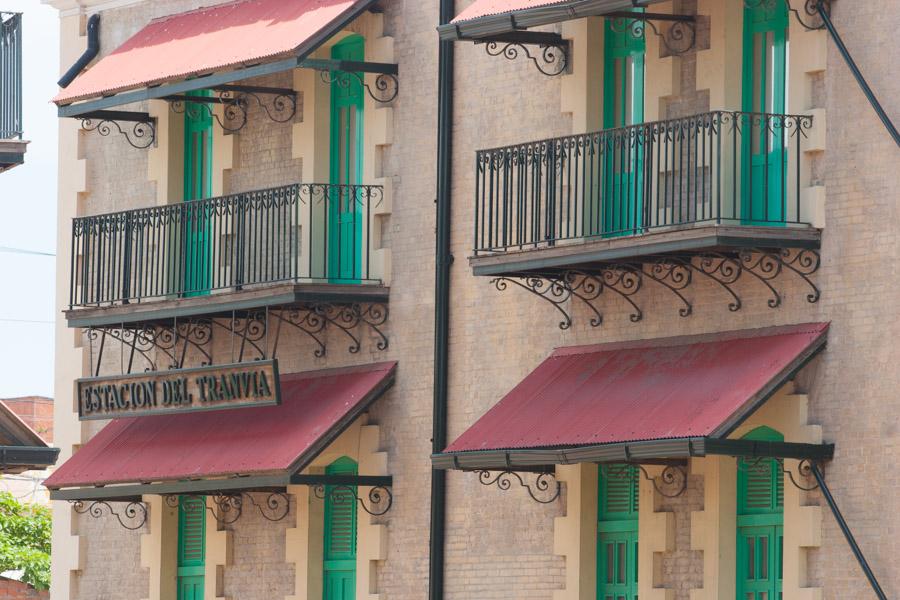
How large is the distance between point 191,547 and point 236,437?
2.39 m

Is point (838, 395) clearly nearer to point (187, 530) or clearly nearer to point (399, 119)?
point (399, 119)

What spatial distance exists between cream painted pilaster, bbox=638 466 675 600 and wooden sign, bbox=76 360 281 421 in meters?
4.42

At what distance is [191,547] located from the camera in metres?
28.7

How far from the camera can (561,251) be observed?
2353 centimetres

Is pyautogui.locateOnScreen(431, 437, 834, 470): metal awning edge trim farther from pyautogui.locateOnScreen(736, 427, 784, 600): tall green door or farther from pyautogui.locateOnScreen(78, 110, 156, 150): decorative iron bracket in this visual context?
pyautogui.locateOnScreen(78, 110, 156, 150): decorative iron bracket

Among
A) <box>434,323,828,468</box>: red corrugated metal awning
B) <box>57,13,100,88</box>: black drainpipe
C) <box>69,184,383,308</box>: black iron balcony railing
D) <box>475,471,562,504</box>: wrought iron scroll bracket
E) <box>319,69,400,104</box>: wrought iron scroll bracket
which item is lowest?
<box>475,471,562,504</box>: wrought iron scroll bracket

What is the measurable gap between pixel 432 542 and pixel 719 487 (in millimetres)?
3742

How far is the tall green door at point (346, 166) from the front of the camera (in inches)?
1060

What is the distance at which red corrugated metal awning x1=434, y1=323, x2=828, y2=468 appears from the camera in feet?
71.9

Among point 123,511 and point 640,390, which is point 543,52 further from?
→ point 123,511

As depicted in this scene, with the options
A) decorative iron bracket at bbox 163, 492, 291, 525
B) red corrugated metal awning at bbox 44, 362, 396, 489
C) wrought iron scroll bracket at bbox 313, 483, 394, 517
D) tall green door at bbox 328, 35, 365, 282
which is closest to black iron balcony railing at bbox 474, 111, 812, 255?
tall green door at bbox 328, 35, 365, 282

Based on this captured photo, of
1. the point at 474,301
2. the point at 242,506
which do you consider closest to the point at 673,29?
the point at 474,301

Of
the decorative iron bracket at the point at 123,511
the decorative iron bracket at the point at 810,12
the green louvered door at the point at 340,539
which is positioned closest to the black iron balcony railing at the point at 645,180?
the decorative iron bracket at the point at 810,12

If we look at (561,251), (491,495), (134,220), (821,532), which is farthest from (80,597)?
(821,532)
